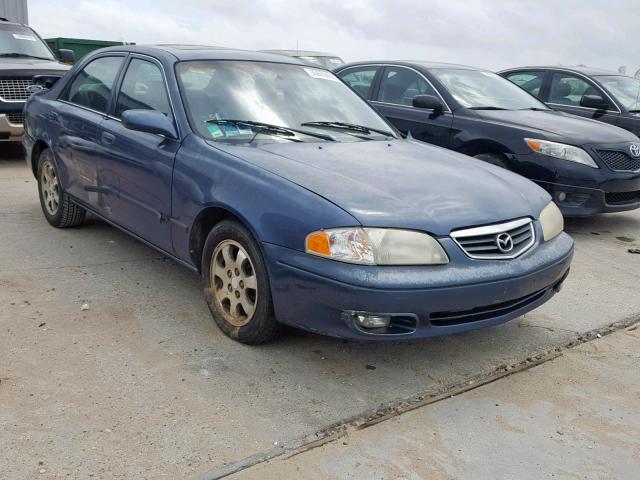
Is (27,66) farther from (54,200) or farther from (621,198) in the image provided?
(621,198)

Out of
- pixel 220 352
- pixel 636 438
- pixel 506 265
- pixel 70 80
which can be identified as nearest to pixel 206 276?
pixel 220 352

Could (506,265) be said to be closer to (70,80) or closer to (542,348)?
(542,348)

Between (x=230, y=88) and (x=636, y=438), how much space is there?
9.46 feet

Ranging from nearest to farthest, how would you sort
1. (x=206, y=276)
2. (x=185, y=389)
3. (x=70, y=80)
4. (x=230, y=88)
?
(x=185, y=389) < (x=206, y=276) < (x=230, y=88) < (x=70, y=80)

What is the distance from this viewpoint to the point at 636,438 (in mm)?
2922

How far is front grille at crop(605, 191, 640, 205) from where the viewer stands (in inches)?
247

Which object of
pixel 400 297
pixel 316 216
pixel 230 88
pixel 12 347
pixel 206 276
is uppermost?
pixel 230 88

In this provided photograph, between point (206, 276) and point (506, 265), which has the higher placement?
point (506, 265)

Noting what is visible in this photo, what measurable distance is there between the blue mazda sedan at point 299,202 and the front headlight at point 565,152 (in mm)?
2178

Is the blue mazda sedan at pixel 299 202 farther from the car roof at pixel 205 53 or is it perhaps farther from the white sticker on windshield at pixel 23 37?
the white sticker on windshield at pixel 23 37

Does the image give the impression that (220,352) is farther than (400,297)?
Yes

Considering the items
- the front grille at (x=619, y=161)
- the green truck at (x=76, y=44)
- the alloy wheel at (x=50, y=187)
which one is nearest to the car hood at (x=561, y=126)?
the front grille at (x=619, y=161)

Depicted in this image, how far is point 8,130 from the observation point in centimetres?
841

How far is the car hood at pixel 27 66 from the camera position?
846 centimetres
